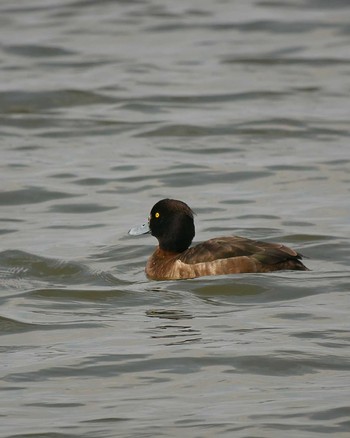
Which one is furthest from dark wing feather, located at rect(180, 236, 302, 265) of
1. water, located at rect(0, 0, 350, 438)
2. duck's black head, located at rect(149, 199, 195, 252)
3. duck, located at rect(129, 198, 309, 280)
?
duck's black head, located at rect(149, 199, 195, 252)

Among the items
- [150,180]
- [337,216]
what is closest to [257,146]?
[150,180]

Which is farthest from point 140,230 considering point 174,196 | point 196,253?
point 174,196

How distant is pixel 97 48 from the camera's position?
74.1 feet

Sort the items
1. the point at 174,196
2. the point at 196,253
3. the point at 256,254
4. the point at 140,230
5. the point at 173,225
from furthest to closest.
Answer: the point at 174,196, the point at 140,230, the point at 173,225, the point at 196,253, the point at 256,254

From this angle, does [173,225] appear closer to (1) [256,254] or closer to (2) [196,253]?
(2) [196,253]

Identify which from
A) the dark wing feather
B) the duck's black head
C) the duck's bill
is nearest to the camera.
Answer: the dark wing feather

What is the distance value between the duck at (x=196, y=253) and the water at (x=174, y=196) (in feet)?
0.52

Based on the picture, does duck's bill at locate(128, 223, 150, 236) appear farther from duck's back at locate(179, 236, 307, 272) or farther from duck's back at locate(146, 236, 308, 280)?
duck's back at locate(179, 236, 307, 272)

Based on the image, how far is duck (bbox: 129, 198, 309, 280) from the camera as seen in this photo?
1102cm

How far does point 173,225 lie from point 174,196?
10.2 feet

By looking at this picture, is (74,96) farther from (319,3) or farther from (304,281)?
(304,281)

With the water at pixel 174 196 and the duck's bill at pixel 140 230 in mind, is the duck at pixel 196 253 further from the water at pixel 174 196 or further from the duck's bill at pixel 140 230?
the water at pixel 174 196

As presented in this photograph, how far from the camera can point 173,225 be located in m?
11.7

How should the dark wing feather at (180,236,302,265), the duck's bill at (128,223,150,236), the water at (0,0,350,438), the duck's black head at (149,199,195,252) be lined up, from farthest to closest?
1. the duck's bill at (128,223,150,236)
2. the duck's black head at (149,199,195,252)
3. the dark wing feather at (180,236,302,265)
4. the water at (0,0,350,438)
